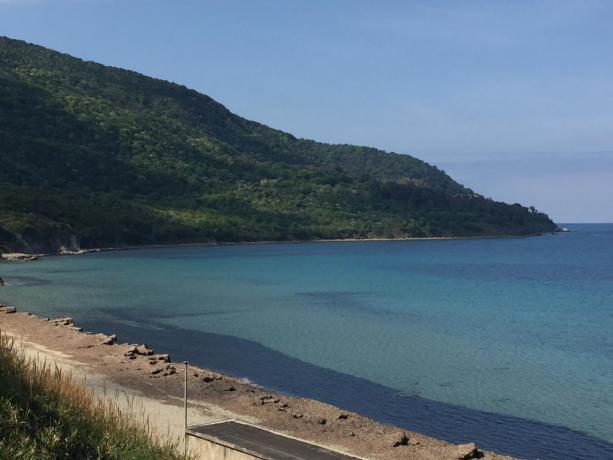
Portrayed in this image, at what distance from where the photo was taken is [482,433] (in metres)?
17.5

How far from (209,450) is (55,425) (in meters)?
4.42

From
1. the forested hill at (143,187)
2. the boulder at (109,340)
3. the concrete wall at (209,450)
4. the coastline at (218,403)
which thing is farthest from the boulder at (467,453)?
the forested hill at (143,187)

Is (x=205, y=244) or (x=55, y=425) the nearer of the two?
(x=55, y=425)

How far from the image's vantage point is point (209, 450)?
1112cm

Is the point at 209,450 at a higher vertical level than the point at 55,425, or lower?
lower

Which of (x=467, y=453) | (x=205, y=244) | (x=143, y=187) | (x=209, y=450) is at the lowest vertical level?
(x=205, y=244)

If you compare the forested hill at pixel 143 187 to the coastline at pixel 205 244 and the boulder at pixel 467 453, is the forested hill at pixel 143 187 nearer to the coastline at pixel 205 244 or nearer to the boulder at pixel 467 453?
the coastline at pixel 205 244

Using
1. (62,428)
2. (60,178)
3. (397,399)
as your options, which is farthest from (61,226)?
(62,428)

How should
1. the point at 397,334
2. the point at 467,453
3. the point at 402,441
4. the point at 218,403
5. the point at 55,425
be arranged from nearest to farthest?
the point at 55,425 → the point at 467,453 → the point at 402,441 → the point at 218,403 → the point at 397,334

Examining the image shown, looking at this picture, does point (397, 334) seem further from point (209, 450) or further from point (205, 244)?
point (205, 244)

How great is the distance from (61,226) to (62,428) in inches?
3705

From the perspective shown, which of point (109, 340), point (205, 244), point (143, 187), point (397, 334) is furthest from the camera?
point (143, 187)

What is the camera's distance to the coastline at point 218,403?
14914 mm

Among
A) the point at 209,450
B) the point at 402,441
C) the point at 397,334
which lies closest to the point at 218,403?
the point at 402,441
